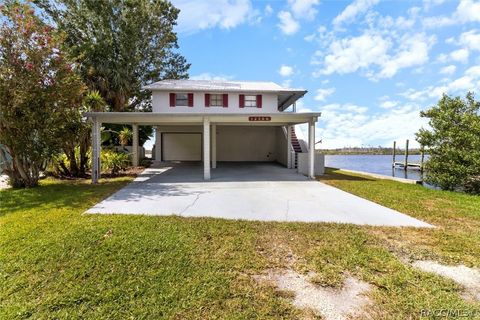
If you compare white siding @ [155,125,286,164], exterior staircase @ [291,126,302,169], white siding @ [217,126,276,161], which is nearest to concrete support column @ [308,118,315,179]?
exterior staircase @ [291,126,302,169]

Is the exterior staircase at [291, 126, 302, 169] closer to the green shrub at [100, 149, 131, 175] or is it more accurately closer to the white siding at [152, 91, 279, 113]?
the white siding at [152, 91, 279, 113]

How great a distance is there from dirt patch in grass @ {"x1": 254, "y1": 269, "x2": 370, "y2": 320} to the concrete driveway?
2.24 metres

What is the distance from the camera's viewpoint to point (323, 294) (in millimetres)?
3102

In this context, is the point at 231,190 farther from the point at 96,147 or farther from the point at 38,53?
the point at 38,53

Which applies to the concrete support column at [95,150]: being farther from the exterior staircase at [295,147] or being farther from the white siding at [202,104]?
the exterior staircase at [295,147]

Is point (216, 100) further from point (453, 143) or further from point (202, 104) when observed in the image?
point (453, 143)

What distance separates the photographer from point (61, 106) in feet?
29.6

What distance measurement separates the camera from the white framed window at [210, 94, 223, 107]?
16.8 m

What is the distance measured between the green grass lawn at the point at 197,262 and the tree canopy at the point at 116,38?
16465mm

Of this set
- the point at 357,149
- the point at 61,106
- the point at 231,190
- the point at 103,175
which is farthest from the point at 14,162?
the point at 357,149

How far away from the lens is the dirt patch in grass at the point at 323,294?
2.83m

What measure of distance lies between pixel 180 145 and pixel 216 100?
5.15 metres

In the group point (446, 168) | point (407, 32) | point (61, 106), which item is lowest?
point (446, 168)

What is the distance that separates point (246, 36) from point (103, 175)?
30.5 ft
